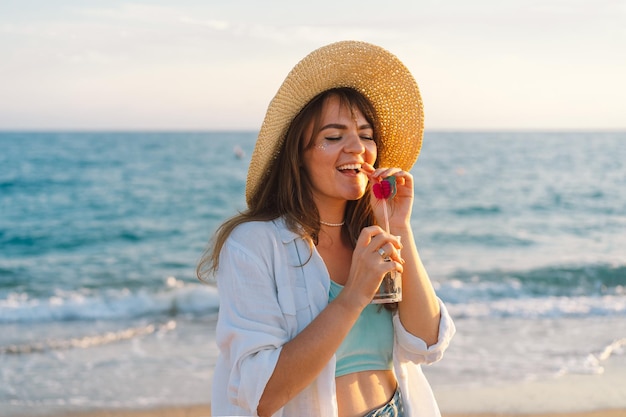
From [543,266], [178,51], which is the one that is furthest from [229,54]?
[543,266]

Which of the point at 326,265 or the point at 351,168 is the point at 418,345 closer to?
the point at 326,265

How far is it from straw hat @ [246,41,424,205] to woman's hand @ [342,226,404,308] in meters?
0.63

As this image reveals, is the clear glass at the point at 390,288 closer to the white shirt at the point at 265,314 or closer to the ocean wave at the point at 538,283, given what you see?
the white shirt at the point at 265,314

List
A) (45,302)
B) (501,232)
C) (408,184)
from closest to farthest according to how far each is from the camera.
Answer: (408,184)
(45,302)
(501,232)

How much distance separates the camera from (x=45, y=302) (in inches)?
413

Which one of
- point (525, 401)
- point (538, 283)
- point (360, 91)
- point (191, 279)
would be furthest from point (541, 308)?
Answer: point (360, 91)

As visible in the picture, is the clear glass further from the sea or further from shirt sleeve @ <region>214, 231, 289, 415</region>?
the sea

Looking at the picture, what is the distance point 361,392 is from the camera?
2881 mm

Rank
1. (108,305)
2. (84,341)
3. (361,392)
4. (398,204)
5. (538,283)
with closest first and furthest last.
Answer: (361,392), (398,204), (84,341), (108,305), (538,283)

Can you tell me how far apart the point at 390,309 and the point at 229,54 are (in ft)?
67.9

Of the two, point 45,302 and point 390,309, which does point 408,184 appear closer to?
point 390,309

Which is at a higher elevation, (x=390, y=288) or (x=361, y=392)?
(x=390, y=288)

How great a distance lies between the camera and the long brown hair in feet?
9.62

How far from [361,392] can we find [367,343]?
6.7 inches
